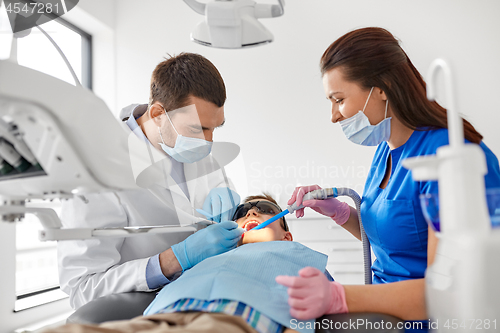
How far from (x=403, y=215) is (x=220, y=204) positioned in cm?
92

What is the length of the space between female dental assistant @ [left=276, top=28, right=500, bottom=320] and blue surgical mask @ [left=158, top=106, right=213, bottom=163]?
1.98 ft

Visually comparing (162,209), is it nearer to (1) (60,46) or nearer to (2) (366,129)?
(2) (366,129)

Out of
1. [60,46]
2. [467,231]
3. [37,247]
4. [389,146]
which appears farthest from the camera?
[60,46]

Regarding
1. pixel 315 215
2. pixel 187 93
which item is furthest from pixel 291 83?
pixel 187 93

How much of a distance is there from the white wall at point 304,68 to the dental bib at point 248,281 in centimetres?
209

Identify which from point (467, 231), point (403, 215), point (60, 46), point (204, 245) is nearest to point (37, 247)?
point (60, 46)

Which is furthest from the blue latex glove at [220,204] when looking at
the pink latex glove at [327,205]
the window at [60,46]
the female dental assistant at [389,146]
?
the window at [60,46]

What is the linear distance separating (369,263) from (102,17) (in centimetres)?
336

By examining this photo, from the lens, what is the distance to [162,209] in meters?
1.58

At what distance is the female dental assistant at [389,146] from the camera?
3.36 ft

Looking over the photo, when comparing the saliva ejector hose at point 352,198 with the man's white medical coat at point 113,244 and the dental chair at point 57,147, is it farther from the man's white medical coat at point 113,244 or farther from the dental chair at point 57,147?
the dental chair at point 57,147

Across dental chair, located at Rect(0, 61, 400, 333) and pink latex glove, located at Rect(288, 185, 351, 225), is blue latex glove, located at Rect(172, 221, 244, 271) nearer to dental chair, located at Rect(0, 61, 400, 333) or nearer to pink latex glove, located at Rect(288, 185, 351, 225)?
pink latex glove, located at Rect(288, 185, 351, 225)

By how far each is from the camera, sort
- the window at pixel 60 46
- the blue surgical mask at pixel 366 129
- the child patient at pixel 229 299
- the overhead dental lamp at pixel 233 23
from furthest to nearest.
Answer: the window at pixel 60 46, the blue surgical mask at pixel 366 129, the overhead dental lamp at pixel 233 23, the child patient at pixel 229 299

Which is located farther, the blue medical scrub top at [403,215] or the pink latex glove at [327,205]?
the pink latex glove at [327,205]
